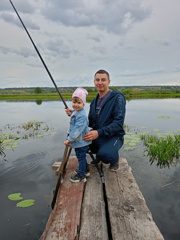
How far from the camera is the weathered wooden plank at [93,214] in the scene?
→ 5.87 ft

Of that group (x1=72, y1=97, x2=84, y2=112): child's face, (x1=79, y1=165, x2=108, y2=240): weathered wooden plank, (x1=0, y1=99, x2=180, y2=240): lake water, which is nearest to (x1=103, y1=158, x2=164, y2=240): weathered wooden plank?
(x1=79, y1=165, x2=108, y2=240): weathered wooden plank

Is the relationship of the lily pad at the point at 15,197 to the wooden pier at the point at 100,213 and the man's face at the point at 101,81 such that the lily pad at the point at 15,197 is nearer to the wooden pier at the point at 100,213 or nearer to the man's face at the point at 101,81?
the wooden pier at the point at 100,213

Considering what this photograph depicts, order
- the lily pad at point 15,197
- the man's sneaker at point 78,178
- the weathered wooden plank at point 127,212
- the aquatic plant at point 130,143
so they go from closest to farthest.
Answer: the weathered wooden plank at point 127,212, the man's sneaker at point 78,178, the lily pad at point 15,197, the aquatic plant at point 130,143

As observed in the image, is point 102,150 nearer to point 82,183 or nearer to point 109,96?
point 82,183

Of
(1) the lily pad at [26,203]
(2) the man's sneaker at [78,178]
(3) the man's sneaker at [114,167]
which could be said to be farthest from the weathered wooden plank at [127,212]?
(1) the lily pad at [26,203]

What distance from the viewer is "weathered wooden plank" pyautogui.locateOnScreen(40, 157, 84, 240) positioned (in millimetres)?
1808

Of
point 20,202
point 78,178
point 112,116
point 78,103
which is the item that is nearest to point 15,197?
point 20,202

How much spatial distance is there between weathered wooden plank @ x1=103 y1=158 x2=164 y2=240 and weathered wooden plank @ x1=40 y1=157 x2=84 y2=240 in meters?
0.41

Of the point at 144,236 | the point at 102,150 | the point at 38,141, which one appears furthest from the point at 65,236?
the point at 38,141

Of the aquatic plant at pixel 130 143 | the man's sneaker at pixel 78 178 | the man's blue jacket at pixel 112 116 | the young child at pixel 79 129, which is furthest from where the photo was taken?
the aquatic plant at pixel 130 143

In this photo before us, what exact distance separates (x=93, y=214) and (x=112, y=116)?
1724 millimetres

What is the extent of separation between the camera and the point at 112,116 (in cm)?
327

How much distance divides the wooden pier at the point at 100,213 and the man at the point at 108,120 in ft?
1.30

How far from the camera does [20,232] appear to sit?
8.96 feet
